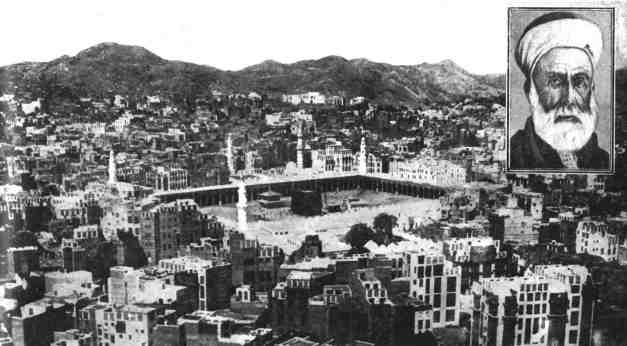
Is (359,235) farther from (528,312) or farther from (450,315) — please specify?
(528,312)

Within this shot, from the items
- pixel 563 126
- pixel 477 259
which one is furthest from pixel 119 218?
pixel 563 126

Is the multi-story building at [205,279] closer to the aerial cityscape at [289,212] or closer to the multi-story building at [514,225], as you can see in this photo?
the aerial cityscape at [289,212]

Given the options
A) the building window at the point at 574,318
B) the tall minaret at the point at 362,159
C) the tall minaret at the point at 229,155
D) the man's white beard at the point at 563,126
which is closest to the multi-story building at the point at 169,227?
the tall minaret at the point at 229,155

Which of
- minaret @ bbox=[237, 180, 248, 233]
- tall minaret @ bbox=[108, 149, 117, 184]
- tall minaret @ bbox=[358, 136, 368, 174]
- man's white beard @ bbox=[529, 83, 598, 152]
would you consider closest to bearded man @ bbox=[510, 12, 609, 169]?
man's white beard @ bbox=[529, 83, 598, 152]

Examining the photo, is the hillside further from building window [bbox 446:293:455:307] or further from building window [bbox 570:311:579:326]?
building window [bbox 570:311:579:326]

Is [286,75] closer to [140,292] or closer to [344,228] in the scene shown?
[344,228]
